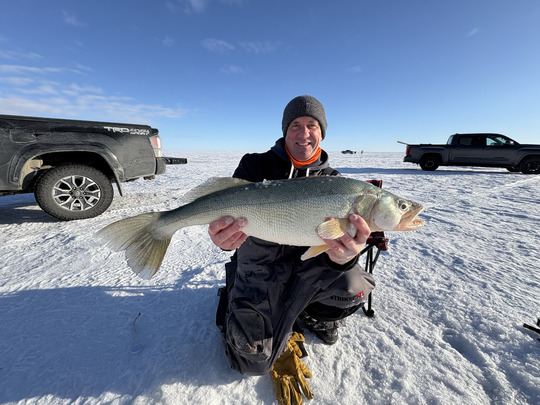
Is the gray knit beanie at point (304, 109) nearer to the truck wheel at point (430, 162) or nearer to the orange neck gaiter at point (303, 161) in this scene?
the orange neck gaiter at point (303, 161)

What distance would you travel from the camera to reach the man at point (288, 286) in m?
1.82

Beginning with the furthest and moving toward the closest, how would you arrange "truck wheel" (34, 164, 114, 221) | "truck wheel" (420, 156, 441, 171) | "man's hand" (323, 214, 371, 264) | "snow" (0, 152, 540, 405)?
"truck wheel" (420, 156, 441, 171) < "truck wheel" (34, 164, 114, 221) < "man's hand" (323, 214, 371, 264) < "snow" (0, 152, 540, 405)

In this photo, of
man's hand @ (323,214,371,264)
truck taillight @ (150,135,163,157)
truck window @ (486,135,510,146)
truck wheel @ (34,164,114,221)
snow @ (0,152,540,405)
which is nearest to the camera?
snow @ (0,152,540,405)

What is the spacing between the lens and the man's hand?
193cm

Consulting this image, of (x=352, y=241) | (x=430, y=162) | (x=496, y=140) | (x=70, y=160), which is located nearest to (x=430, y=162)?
(x=430, y=162)

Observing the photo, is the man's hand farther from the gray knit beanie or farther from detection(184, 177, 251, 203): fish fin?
the gray knit beanie

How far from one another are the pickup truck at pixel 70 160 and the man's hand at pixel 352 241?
4519mm

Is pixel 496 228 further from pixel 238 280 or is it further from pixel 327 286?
pixel 238 280

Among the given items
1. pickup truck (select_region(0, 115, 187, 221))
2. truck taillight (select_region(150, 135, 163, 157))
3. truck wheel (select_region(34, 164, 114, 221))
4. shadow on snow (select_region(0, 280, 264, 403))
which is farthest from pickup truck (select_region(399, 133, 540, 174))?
shadow on snow (select_region(0, 280, 264, 403))

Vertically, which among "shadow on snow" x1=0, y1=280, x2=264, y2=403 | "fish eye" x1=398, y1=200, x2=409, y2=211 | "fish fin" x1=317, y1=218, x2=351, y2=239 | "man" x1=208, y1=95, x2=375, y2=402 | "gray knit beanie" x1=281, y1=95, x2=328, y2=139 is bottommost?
"shadow on snow" x1=0, y1=280, x2=264, y2=403

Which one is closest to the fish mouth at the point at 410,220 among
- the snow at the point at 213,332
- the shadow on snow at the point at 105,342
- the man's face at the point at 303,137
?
the snow at the point at 213,332

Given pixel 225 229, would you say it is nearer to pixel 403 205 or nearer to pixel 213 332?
pixel 213 332

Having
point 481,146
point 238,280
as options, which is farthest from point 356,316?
point 481,146

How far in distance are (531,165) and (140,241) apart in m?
17.3
